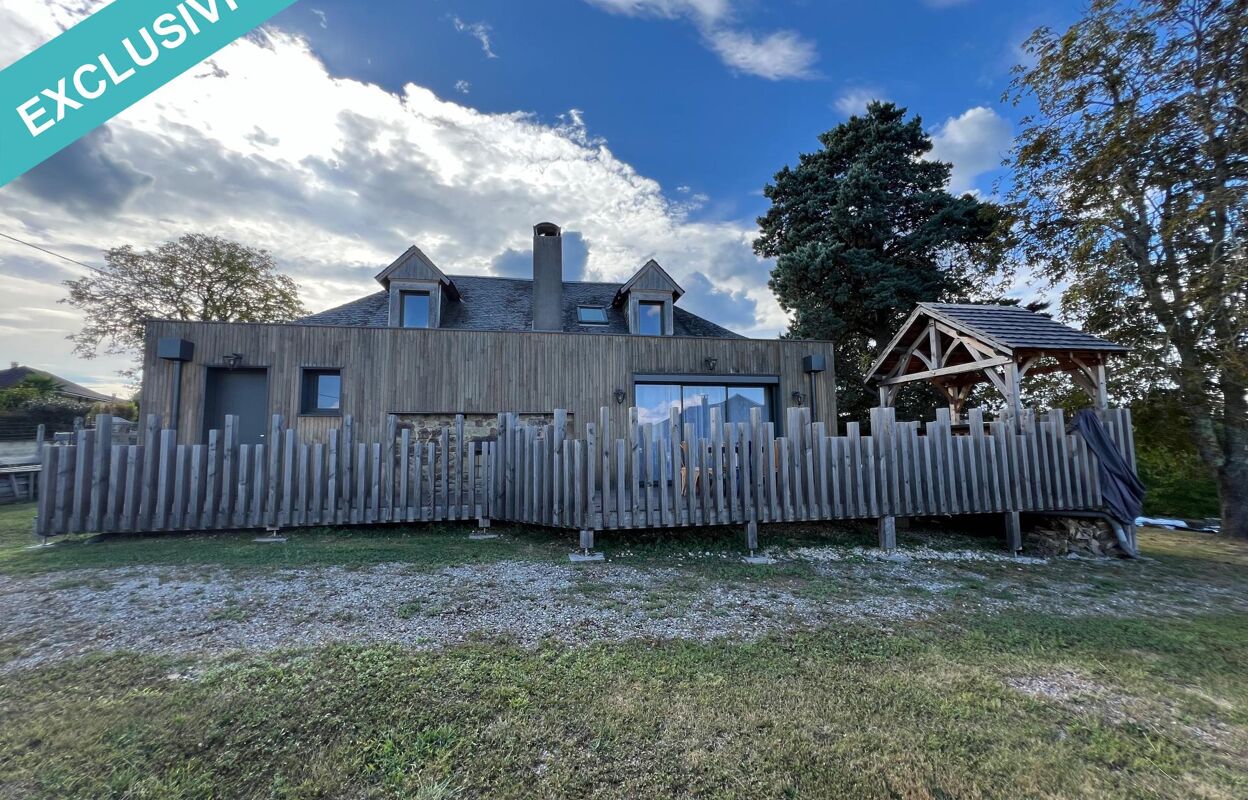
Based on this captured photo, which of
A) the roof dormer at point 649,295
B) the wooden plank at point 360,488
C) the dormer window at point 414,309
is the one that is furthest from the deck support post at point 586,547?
the dormer window at point 414,309

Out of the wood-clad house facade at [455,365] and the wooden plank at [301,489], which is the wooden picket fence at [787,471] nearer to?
the wooden plank at [301,489]

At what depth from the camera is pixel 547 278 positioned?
12414 mm

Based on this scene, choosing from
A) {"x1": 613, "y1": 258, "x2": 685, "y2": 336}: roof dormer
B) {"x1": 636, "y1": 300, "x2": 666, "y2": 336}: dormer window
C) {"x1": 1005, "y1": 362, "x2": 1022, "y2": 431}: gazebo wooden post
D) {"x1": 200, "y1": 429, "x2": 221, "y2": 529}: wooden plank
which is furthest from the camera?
{"x1": 636, "y1": 300, "x2": 666, "y2": 336}: dormer window

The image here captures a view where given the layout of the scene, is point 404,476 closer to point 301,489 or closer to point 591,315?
point 301,489

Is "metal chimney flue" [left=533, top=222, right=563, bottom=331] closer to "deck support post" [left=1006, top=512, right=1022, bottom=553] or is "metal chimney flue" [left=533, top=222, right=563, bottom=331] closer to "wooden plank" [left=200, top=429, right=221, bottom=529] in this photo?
"wooden plank" [left=200, top=429, right=221, bottom=529]

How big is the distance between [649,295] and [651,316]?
0.58m

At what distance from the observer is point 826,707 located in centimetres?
218

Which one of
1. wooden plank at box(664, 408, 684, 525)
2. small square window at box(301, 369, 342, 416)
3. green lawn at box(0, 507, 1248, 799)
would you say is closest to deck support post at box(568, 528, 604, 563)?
wooden plank at box(664, 408, 684, 525)

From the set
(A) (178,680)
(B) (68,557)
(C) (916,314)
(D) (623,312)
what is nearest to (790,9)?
(C) (916,314)

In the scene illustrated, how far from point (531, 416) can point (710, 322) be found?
7.22 meters

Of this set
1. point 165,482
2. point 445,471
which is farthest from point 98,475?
point 445,471

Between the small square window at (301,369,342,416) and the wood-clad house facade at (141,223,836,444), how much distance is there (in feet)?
0.07

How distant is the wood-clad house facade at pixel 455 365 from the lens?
8594 millimetres

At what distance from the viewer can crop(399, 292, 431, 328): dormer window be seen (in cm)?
1155
